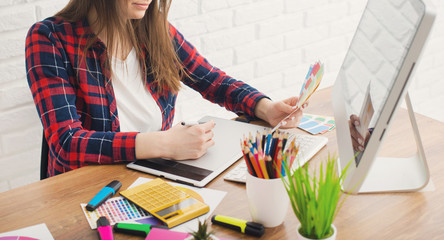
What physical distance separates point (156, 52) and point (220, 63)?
0.69m

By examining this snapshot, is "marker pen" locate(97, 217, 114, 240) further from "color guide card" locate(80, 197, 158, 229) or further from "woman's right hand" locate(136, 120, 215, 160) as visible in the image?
"woman's right hand" locate(136, 120, 215, 160)

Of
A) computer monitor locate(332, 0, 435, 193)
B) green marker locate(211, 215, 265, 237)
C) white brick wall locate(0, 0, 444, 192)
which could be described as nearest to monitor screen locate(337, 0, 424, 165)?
computer monitor locate(332, 0, 435, 193)

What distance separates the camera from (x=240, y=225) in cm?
87

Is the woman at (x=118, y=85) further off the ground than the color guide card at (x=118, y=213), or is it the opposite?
the woman at (x=118, y=85)

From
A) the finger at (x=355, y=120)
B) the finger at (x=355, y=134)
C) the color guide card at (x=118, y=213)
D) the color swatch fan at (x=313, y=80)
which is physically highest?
the color swatch fan at (x=313, y=80)

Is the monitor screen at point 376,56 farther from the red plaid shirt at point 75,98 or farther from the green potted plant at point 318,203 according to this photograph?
the red plaid shirt at point 75,98

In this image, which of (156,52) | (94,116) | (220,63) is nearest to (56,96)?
(94,116)

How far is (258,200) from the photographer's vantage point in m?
0.87

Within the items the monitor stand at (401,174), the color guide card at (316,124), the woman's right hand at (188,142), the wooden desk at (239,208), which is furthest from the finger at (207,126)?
the monitor stand at (401,174)

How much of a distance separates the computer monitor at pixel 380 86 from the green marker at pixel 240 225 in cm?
19

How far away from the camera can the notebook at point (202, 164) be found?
107cm

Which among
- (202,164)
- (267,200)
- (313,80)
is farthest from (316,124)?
(267,200)

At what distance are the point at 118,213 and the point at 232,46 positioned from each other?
1288 mm

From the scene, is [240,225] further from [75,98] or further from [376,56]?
[75,98]
